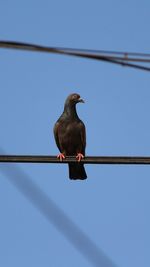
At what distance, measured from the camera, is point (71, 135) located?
1242cm

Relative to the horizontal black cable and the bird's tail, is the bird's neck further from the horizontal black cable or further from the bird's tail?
the horizontal black cable

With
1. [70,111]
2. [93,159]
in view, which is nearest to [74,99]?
[70,111]

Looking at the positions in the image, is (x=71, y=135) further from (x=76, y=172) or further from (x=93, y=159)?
(x=93, y=159)

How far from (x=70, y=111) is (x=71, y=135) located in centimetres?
48

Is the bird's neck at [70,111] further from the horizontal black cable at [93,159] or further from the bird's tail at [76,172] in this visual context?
the horizontal black cable at [93,159]

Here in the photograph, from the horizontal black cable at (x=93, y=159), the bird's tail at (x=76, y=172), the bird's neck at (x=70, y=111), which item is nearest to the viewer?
the horizontal black cable at (x=93, y=159)

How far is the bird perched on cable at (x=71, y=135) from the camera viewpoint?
12289 mm

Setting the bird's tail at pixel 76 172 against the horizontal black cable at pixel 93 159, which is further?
the bird's tail at pixel 76 172

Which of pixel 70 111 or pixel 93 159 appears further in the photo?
pixel 70 111

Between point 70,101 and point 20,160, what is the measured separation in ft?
16.9

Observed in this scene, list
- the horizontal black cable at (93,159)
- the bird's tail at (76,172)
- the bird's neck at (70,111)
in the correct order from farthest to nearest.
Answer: the bird's neck at (70,111) < the bird's tail at (76,172) < the horizontal black cable at (93,159)

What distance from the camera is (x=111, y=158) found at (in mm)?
7789

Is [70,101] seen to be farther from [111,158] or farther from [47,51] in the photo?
[47,51]

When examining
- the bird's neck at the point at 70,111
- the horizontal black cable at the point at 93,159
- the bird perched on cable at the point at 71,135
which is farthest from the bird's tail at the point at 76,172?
the horizontal black cable at the point at 93,159
